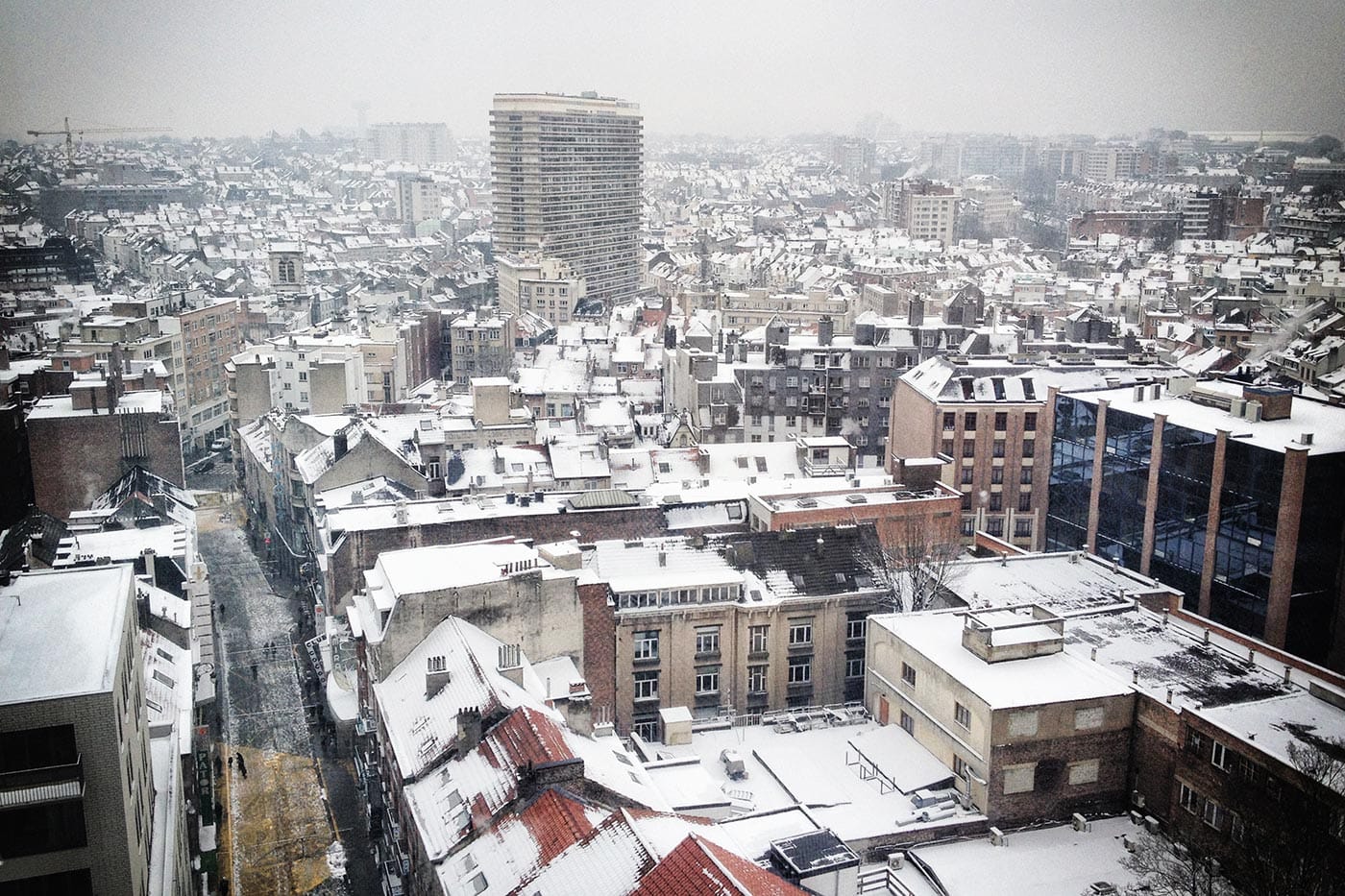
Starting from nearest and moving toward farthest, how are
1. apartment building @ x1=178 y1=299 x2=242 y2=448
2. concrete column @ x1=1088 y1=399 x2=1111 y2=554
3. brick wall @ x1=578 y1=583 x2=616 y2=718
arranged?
1. brick wall @ x1=578 y1=583 x2=616 y2=718
2. concrete column @ x1=1088 y1=399 x2=1111 y2=554
3. apartment building @ x1=178 y1=299 x2=242 y2=448

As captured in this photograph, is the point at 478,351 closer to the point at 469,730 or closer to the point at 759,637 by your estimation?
the point at 759,637

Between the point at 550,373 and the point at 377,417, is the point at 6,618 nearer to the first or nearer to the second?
the point at 377,417

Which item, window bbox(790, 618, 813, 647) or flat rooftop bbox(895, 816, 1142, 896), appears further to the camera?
window bbox(790, 618, 813, 647)

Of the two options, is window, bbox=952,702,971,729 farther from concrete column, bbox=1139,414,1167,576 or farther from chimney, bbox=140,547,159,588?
chimney, bbox=140,547,159,588

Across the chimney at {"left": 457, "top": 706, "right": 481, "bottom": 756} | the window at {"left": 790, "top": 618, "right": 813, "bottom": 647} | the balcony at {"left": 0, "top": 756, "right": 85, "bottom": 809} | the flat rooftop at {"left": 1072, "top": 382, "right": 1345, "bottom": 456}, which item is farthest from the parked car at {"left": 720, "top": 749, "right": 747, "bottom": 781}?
the flat rooftop at {"left": 1072, "top": 382, "right": 1345, "bottom": 456}

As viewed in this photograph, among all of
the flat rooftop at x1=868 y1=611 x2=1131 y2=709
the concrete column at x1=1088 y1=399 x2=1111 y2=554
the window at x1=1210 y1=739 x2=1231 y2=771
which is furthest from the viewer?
the concrete column at x1=1088 y1=399 x2=1111 y2=554

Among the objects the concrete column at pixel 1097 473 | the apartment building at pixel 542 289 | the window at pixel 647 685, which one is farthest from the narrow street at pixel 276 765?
the apartment building at pixel 542 289

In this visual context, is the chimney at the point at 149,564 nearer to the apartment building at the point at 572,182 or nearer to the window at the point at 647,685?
the window at the point at 647,685

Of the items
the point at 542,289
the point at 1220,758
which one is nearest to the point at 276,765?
the point at 1220,758
